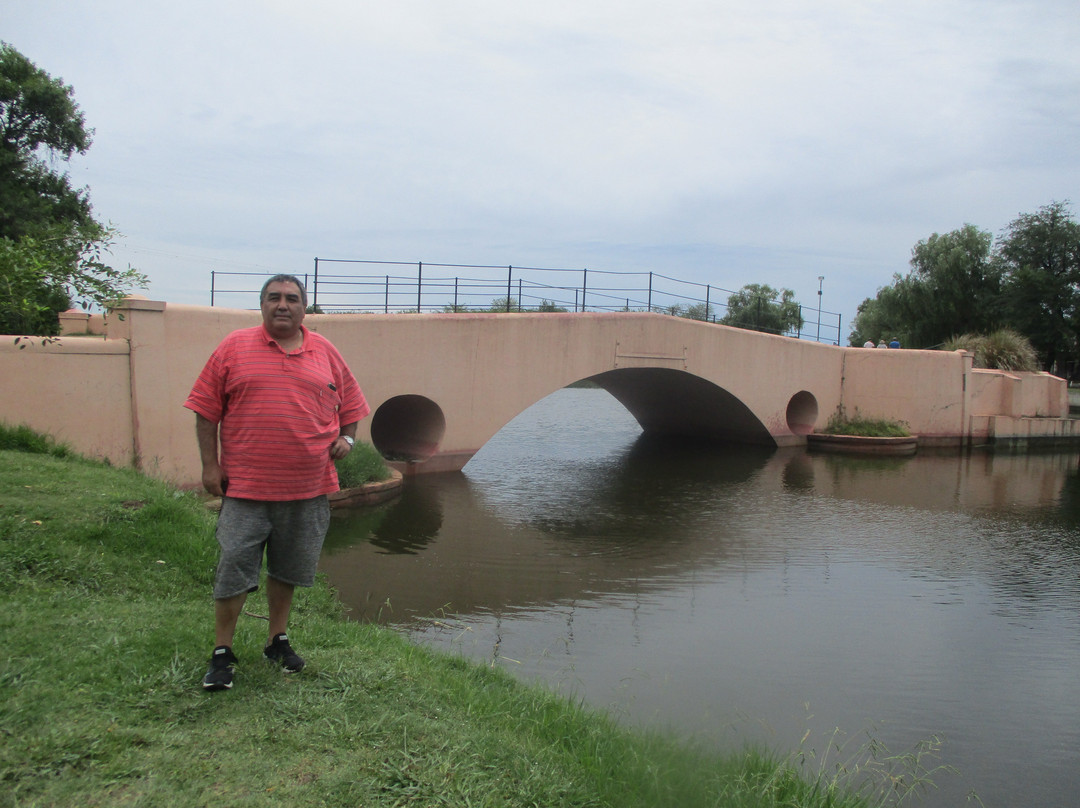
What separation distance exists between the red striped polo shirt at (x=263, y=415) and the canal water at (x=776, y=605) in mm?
2094

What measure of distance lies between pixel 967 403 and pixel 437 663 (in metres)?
21.4

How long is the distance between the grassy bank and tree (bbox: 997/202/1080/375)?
3560cm

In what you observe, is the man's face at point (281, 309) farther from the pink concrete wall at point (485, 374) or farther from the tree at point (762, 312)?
the tree at point (762, 312)

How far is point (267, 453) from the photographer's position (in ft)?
11.8

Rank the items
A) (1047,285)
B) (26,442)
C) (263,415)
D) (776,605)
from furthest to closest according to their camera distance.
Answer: (1047,285) → (26,442) → (776,605) → (263,415)

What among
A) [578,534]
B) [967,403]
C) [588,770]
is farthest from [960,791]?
[967,403]

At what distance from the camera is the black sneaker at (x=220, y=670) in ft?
11.2

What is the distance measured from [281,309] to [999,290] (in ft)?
127

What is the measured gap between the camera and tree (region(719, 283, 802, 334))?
2297 cm

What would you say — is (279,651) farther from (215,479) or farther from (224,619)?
(215,479)

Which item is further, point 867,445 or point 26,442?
point 867,445

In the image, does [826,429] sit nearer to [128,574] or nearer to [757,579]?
[757,579]

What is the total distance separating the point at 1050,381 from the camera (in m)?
24.3

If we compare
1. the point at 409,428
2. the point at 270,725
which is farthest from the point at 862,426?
the point at 270,725
